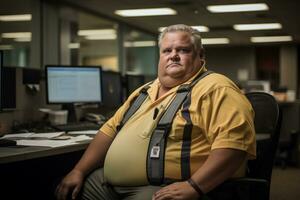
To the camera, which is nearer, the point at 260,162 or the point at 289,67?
the point at 260,162

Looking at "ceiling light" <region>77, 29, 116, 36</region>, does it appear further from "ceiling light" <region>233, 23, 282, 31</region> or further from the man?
the man

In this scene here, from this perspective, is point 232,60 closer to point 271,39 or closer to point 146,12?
point 271,39

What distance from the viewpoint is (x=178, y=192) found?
153 centimetres

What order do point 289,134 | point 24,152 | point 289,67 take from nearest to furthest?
point 24,152 < point 289,134 < point 289,67

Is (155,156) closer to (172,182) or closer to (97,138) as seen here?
(172,182)

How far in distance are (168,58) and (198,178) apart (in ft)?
1.97

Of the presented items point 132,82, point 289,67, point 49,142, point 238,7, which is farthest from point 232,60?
point 49,142

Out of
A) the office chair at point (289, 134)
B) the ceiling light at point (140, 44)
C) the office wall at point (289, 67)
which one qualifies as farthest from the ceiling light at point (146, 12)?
the office wall at point (289, 67)

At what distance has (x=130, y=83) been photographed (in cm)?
404

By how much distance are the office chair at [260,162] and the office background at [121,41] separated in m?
1.26

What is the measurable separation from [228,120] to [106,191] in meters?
0.60

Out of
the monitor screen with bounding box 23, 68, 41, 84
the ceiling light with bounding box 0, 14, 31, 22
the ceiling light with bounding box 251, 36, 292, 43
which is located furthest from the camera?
the ceiling light with bounding box 251, 36, 292, 43

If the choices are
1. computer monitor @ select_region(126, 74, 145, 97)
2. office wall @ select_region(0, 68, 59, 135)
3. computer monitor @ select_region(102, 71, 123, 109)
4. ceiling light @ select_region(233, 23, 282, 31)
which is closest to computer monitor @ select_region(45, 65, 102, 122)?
office wall @ select_region(0, 68, 59, 135)

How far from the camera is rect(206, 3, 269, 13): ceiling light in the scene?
7136mm
